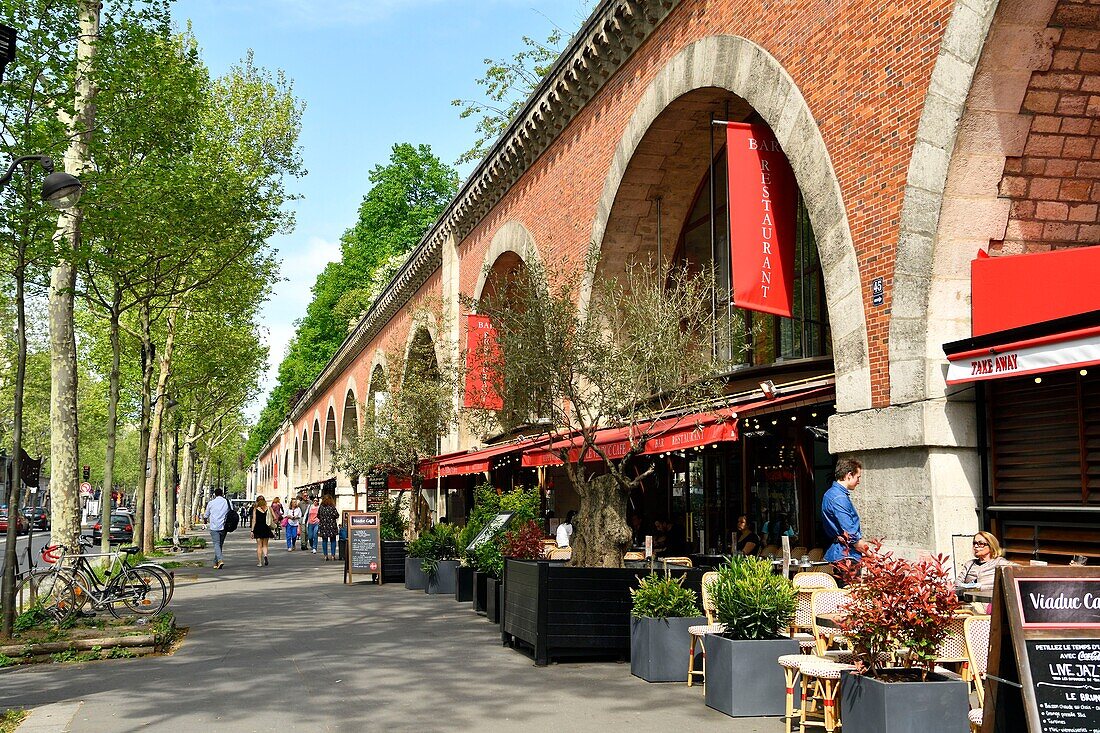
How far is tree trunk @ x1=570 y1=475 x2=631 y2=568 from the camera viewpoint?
11.1m

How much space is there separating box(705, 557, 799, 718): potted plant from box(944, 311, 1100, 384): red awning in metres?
2.66

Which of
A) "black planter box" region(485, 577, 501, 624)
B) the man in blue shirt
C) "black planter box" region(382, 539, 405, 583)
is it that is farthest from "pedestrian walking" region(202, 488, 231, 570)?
the man in blue shirt

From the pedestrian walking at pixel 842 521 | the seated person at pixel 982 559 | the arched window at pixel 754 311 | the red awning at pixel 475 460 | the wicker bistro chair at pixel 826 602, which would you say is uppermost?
the arched window at pixel 754 311

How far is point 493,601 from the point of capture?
1427 cm

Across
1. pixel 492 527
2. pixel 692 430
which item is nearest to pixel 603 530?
pixel 692 430

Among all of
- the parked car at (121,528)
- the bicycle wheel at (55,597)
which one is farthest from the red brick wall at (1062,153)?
the parked car at (121,528)

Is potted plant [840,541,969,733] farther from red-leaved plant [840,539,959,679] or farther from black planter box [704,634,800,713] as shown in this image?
black planter box [704,634,800,713]

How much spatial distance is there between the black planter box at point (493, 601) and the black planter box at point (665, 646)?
4.60m

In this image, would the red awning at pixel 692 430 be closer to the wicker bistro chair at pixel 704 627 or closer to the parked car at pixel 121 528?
the wicker bistro chair at pixel 704 627

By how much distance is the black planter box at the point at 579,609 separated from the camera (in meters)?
10.3

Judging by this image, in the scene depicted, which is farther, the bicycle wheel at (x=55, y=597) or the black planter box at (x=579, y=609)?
the bicycle wheel at (x=55, y=597)

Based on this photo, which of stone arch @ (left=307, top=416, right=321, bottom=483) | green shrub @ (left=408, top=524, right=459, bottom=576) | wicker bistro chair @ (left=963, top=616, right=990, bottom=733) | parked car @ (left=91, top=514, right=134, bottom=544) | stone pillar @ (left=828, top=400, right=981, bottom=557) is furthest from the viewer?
stone arch @ (left=307, top=416, right=321, bottom=483)

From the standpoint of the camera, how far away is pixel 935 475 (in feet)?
32.1

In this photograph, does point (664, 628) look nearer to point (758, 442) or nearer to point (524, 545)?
point (524, 545)
